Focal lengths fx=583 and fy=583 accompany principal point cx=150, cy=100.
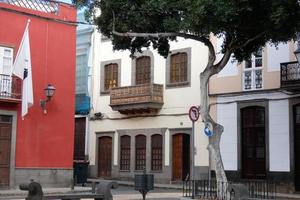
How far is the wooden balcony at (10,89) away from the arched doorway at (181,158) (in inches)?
407

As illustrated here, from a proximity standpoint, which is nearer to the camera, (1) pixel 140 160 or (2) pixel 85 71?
(1) pixel 140 160

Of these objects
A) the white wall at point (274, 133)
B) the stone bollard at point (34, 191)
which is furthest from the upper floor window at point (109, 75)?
the stone bollard at point (34, 191)

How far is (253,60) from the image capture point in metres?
27.4

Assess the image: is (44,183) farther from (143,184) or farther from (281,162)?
(281,162)

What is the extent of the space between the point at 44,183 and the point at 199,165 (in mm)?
8519

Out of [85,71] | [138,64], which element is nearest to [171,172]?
[138,64]

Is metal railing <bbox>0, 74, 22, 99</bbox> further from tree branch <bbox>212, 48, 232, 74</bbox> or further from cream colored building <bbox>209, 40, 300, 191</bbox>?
cream colored building <bbox>209, 40, 300, 191</bbox>

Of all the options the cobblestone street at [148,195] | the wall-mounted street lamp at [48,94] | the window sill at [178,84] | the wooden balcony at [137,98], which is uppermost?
the window sill at [178,84]

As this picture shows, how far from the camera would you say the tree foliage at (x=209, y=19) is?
15.6 metres

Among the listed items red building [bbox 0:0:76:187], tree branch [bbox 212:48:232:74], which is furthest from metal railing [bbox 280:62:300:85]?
red building [bbox 0:0:76:187]

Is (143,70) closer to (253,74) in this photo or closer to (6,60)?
(253,74)

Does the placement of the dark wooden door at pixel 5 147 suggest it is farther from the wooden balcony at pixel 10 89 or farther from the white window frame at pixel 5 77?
the white window frame at pixel 5 77

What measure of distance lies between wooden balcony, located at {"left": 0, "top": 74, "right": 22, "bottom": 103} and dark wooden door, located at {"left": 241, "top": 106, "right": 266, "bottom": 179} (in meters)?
10.7

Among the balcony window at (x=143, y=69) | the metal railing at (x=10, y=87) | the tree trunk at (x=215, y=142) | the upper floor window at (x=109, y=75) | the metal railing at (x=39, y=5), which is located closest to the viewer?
the tree trunk at (x=215, y=142)
